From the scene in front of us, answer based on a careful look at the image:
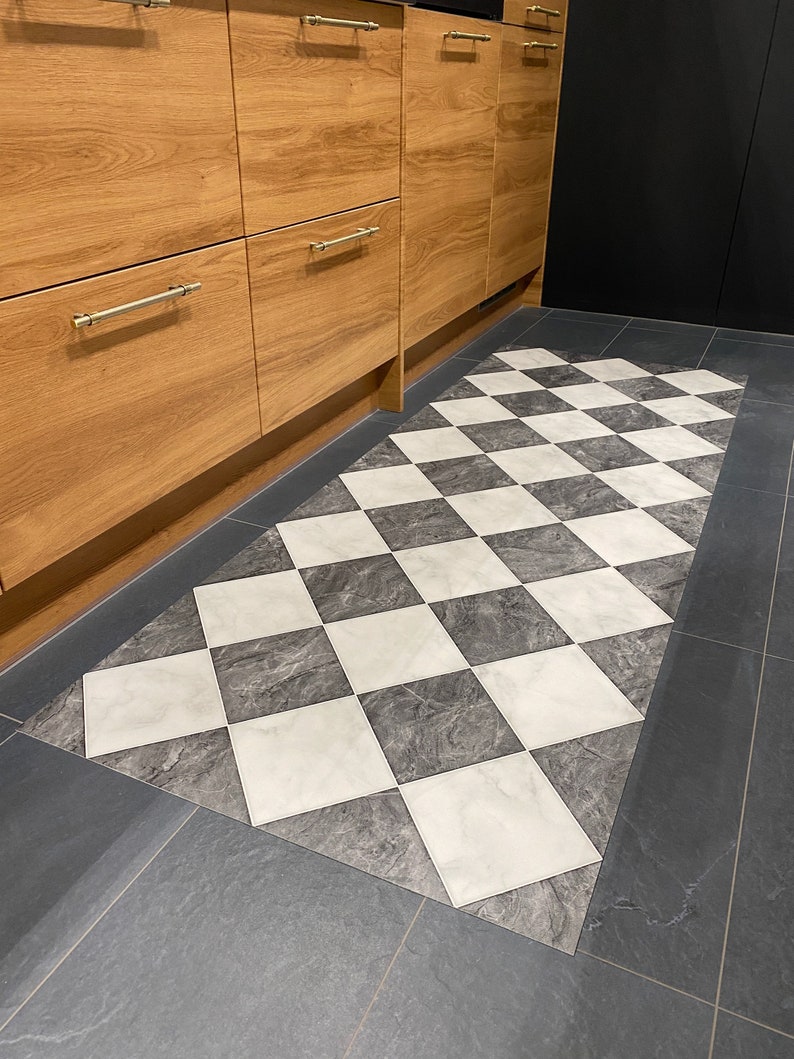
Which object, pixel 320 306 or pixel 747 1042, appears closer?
pixel 747 1042

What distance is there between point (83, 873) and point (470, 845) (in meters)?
0.50

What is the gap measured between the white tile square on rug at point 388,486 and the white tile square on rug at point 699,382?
1102 mm

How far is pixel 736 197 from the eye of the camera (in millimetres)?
3135

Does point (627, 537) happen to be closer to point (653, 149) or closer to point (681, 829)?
point (681, 829)

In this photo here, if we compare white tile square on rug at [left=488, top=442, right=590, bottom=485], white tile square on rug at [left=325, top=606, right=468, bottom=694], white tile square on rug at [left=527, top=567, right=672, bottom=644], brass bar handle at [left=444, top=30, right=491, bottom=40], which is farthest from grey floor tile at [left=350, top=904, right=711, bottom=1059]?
brass bar handle at [left=444, top=30, right=491, bottom=40]

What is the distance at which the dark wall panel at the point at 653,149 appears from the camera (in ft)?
9.82

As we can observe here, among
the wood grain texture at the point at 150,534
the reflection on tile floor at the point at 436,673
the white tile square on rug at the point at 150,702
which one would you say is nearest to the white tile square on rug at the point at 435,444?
the reflection on tile floor at the point at 436,673

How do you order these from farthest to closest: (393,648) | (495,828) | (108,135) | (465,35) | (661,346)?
(661,346) → (465,35) → (393,648) → (108,135) → (495,828)

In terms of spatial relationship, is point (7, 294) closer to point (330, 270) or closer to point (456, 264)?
point (330, 270)

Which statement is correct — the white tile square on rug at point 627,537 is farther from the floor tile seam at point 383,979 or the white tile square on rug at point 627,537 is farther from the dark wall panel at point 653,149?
the dark wall panel at point 653,149

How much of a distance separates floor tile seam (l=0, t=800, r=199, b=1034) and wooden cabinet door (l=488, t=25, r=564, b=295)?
233 centimetres

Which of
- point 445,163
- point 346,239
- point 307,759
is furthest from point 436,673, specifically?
point 445,163

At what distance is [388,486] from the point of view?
2035 millimetres

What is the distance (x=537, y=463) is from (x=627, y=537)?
1.39 ft
